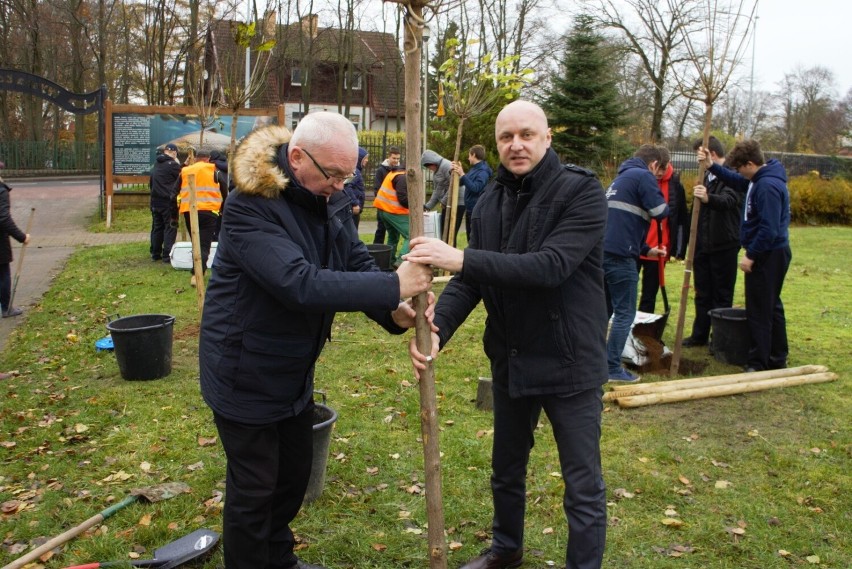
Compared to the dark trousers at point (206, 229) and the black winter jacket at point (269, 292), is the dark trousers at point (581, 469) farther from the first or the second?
the dark trousers at point (206, 229)

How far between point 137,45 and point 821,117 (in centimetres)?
4232

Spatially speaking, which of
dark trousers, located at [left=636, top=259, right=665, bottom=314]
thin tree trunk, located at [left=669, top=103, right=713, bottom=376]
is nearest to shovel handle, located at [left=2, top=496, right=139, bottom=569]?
thin tree trunk, located at [left=669, top=103, right=713, bottom=376]

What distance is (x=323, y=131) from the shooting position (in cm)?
289

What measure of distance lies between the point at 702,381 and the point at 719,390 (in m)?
0.21

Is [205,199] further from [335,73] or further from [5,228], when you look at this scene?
[335,73]

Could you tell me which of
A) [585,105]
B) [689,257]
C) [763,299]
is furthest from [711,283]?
[585,105]

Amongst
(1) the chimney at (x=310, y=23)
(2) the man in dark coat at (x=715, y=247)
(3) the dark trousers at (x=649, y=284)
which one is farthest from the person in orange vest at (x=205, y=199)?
(1) the chimney at (x=310, y=23)

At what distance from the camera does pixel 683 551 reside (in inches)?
155

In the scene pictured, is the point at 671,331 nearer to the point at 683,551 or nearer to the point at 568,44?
the point at 683,551

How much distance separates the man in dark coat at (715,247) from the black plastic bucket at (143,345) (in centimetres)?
547

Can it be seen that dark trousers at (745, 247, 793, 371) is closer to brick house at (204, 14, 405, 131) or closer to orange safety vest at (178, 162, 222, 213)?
orange safety vest at (178, 162, 222, 213)

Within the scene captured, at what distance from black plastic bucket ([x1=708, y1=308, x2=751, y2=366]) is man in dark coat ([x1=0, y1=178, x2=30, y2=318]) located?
786cm

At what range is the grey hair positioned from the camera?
2.89 metres

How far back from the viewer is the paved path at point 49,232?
11406 mm
